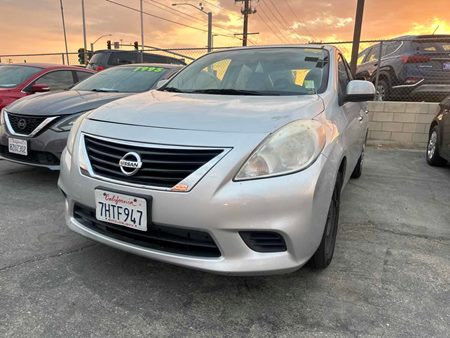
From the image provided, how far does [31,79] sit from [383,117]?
6669mm

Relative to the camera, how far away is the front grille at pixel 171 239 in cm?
216

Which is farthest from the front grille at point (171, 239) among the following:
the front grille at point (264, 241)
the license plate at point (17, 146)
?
the license plate at point (17, 146)

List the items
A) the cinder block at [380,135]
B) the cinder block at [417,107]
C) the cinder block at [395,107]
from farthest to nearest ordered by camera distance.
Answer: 1. the cinder block at [380,135]
2. the cinder block at [395,107]
3. the cinder block at [417,107]

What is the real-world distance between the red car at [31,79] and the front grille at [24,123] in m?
1.98

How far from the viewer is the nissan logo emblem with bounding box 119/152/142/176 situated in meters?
2.21

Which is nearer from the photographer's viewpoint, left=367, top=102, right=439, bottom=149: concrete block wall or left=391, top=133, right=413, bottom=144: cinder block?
left=367, top=102, right=439, bottom=149: concrete block wall

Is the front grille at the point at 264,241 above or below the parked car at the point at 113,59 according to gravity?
below

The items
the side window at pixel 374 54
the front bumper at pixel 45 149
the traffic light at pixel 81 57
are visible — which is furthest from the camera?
the traffic light at pixel 81 57

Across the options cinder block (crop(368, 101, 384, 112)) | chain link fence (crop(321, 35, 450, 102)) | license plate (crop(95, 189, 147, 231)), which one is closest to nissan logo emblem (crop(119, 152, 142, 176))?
license plate (crop(95, 189, 147, 231))

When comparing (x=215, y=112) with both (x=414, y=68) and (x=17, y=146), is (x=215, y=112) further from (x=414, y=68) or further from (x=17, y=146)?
(x=414, y=68)

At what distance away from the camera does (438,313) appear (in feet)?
7.67

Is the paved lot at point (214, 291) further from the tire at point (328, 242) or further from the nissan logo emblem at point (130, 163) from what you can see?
the nissan logo emblem at point (130, 163)

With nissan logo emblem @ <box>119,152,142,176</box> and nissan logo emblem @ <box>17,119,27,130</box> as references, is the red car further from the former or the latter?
nissan logo emblem @ <box>119,152,142,176</box>

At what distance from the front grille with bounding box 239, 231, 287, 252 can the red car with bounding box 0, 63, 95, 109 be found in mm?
5358
